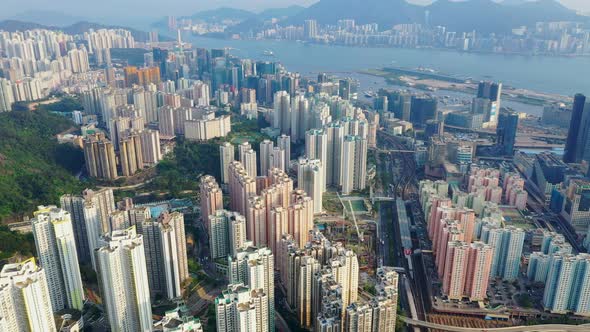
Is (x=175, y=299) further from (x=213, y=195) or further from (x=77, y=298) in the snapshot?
(x=213, y=195)

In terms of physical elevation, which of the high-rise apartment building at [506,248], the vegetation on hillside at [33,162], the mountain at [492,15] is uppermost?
the mountain at [492,15]

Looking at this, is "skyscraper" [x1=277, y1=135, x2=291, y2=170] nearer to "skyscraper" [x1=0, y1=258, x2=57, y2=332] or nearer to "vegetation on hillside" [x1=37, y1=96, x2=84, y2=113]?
"skyscraper" [x1=0, y1=258, x2=57, y2=332]

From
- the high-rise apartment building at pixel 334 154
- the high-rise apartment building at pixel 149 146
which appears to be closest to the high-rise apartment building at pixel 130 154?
the high-rise apartment building at pixel 149 146

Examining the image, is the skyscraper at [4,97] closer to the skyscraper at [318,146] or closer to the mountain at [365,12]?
the skyscraper at [318,146]

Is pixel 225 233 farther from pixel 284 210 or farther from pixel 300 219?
pixel 300 219

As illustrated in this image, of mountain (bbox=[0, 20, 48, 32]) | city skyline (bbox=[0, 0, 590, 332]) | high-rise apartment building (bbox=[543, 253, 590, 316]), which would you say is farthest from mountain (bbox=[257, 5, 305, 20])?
high-rise apartment building (bbox=[543, 253, 590, 316])

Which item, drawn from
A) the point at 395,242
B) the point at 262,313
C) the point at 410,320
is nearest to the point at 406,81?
the point at 395,242

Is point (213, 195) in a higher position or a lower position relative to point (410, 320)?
higher
